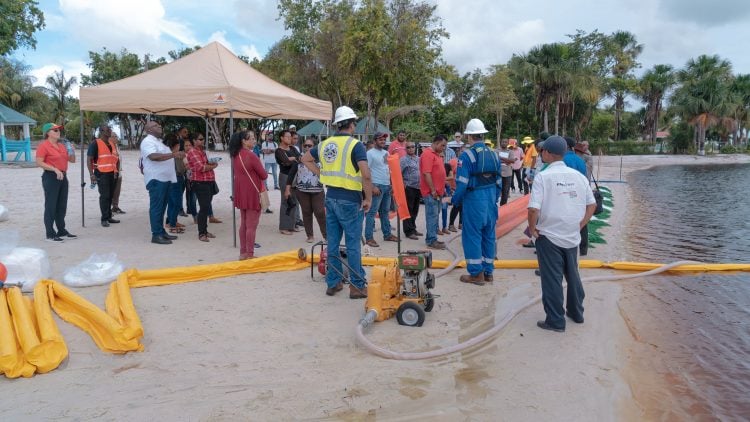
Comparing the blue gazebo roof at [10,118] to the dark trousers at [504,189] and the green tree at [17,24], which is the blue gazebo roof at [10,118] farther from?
→ the dark trousers at [504,189]

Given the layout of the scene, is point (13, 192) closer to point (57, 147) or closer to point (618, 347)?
point (57, 147)

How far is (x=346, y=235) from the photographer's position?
554 cm

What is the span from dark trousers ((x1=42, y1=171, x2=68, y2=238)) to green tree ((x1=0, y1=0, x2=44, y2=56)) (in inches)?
796

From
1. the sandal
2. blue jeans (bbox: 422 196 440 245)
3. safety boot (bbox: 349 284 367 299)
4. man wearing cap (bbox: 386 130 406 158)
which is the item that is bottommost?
safety boot (bbox: 349 284 367 299)

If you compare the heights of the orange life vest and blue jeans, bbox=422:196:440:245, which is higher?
the orange life vest

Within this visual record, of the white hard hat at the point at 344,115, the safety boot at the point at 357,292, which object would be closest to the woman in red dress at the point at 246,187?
the safety boot at the point at 357,292

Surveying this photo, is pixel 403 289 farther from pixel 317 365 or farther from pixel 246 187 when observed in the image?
pixel 246 187

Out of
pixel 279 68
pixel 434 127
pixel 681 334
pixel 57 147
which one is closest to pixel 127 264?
pixel 57 147

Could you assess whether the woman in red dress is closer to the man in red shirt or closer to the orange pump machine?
the man in red shirt

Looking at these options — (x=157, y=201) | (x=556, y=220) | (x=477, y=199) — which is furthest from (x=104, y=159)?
(x=556, y=220)

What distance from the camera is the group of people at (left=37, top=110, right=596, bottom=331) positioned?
477cm

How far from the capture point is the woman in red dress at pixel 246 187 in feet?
23.0

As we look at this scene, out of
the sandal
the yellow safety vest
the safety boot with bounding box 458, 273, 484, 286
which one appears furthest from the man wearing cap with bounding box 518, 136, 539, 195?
the yellow safety vest

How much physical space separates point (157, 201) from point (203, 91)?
1.84m
